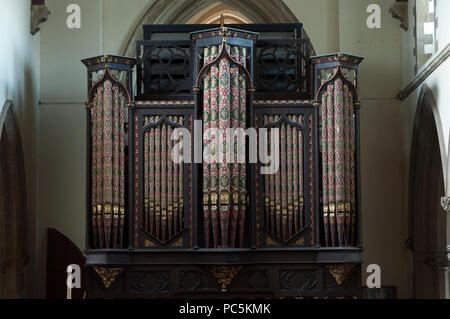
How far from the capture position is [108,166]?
45.4 ft

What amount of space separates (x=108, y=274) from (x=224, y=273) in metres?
1.56

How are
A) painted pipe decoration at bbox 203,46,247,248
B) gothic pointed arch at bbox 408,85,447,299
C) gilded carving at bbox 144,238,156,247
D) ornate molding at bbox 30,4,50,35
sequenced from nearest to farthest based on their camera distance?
painted pipe decoration at bbox 203,46,247,248 → gilded carving at bbox 144,238,156,247 → gothic pointed arch at bbox 408,85,447,299 → ornate molding at bbox 30,4,50,35

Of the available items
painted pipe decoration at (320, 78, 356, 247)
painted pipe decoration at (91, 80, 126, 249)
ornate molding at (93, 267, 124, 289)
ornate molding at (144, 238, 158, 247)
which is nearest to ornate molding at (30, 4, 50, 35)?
painted pipe decoration at (91, 80, 126, 249)

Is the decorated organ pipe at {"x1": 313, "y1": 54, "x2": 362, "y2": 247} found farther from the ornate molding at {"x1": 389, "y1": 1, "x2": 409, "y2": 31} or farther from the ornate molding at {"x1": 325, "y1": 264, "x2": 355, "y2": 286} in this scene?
the ornate molding at {"x1": 389, "y1": 1, "x2": 409, "y2": 31}

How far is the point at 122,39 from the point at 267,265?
223 inches

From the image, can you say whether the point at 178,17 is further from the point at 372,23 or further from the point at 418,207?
the point at 418,207

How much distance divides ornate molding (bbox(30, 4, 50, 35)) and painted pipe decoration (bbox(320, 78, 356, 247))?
5038 millimetres

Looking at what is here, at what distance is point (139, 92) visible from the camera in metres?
14.4

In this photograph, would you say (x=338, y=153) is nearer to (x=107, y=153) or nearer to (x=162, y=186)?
(x=162, y=186)

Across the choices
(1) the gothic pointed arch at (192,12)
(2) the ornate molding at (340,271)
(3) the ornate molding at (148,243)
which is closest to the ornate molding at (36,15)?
(1) the gothic pointed arch at (192,12)

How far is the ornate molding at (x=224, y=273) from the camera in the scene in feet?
44.7

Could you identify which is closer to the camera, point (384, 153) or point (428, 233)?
point (428, 233)

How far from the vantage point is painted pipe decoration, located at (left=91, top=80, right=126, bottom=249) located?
544 inches
